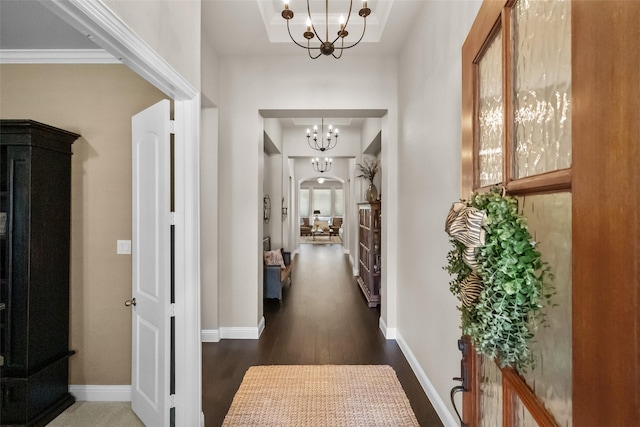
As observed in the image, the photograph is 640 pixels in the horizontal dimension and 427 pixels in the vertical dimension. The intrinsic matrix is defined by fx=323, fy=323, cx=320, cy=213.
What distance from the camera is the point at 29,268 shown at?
2.20 metres

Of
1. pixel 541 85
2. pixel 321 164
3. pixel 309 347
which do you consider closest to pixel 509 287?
pixel 541 85

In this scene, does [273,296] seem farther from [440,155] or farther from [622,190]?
[622,190]

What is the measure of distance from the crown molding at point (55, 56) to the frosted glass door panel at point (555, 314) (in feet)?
9.79

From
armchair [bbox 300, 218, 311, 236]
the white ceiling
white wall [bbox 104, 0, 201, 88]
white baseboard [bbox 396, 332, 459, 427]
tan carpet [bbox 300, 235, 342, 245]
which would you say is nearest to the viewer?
white wall [bbox 104, 0, 201, 88]

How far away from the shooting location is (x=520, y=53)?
82cm

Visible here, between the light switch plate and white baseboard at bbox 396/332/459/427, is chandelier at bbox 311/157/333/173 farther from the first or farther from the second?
the light switch plate

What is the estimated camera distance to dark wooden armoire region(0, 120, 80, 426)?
2.18m

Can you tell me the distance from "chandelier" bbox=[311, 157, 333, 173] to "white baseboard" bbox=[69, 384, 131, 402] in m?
7.99

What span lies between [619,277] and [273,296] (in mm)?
4845

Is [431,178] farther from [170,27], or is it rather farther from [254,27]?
[254,27]

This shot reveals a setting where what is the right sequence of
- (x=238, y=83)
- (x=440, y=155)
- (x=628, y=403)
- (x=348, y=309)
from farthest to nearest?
(x=348, y=309) → (x=238, y=83) → (x=440, y=155) → (x=628, y=403)

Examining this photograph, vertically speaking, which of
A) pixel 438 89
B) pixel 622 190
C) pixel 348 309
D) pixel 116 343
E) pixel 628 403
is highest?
pixel 438 89

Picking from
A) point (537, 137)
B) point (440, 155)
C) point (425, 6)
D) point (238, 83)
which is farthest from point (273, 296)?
point (537, 137)

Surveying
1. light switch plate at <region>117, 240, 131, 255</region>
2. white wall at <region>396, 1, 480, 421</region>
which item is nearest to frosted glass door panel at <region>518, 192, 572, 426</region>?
white wall at <region>396, 1, 480, 421</region>
